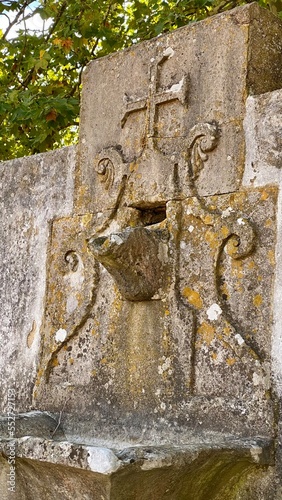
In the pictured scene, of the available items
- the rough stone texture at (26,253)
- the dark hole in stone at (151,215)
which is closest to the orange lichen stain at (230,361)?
the dark hole in stone at (151,215)

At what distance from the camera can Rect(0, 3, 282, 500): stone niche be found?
11.1 ft

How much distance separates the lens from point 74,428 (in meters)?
4.18

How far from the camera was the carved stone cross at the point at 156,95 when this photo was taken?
410 cm

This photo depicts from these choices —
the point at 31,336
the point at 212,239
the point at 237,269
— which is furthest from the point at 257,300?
the point at 31,336

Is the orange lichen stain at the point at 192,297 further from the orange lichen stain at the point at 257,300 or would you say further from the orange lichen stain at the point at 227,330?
the orange lichen stain at the point at 257,300

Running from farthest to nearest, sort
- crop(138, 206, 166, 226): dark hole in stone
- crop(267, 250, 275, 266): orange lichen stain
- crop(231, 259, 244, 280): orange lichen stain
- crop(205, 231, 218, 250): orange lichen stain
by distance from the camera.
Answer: crop(138, 206, 166, 226): dark hole in stone
crop(205, 231, 218, 250): orange lichen stain
crop(231, 259, 244, 280): orange lichen stain
crop(267, 250, 275, 266): orange lichen stain

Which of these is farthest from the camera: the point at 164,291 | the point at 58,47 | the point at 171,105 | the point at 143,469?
the point at 58,47

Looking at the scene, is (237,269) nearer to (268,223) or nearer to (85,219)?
(268,223)

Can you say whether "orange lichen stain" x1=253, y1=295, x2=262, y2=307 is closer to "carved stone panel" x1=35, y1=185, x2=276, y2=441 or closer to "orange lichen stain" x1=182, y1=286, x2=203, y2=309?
"carved stone panel" x1=35, y1=185, x2=276, y2=441

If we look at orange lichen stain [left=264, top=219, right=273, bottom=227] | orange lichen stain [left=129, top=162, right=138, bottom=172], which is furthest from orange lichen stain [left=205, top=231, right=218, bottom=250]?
orange lichen stain [left=129, top=162, right=138, bottom=172]

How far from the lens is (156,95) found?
4.20m

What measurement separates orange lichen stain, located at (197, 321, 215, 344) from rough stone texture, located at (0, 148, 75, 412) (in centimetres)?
112

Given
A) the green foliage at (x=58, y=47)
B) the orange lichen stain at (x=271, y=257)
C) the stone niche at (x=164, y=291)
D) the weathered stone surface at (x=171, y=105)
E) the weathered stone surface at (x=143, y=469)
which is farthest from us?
the green foliage at (x=58, y=47)

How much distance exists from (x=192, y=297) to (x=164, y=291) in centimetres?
15
